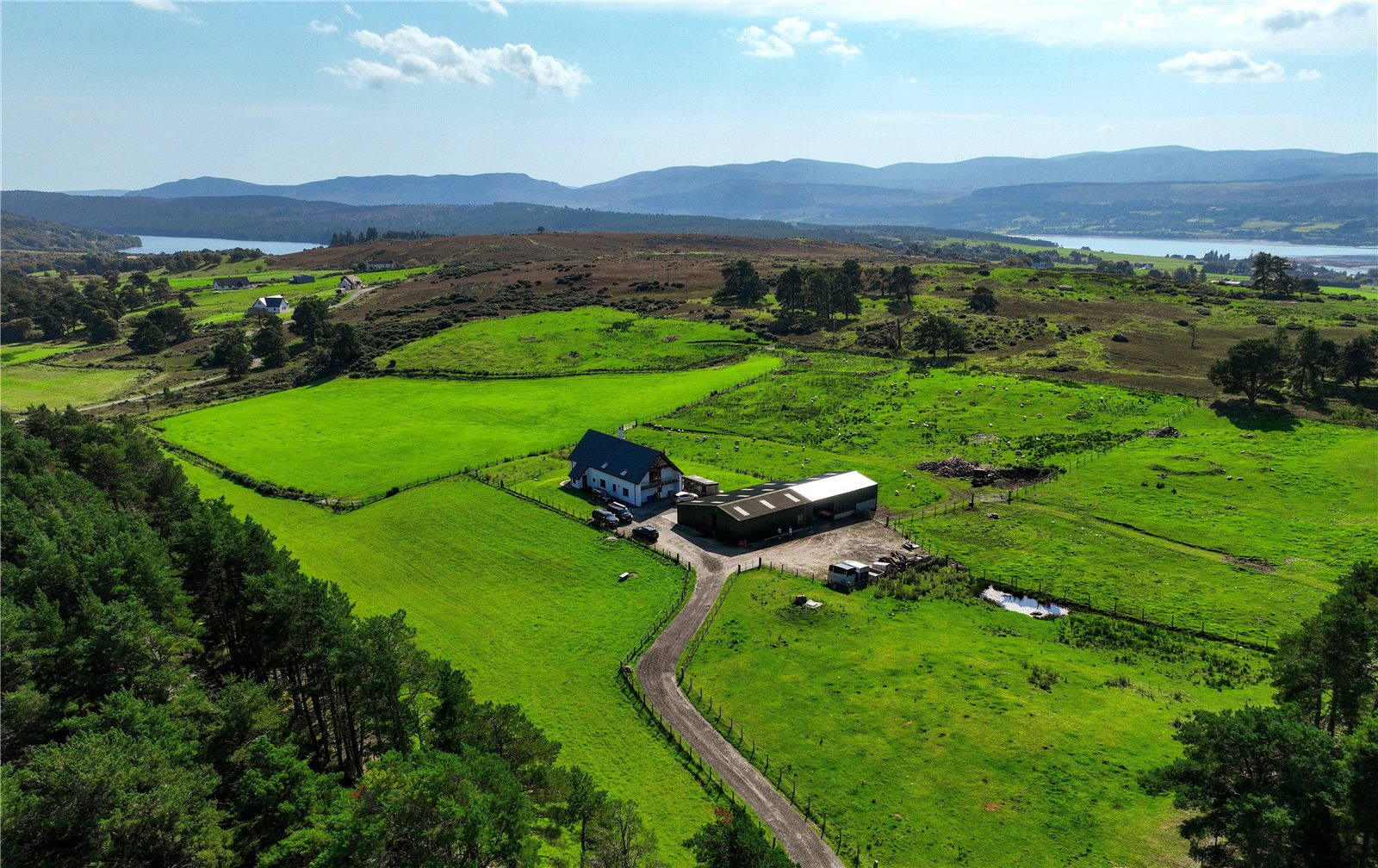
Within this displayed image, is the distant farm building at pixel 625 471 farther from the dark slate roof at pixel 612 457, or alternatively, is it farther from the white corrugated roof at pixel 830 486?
the white corrugated roof at pixel 830 486

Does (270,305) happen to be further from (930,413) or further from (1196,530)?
(1196,530)

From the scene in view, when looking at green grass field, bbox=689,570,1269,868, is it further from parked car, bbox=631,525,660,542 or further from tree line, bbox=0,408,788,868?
parked car, bbox=631,525,660,542

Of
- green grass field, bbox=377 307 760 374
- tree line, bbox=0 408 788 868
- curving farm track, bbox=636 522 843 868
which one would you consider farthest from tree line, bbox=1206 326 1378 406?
tree line, bbox=0 408 788 868

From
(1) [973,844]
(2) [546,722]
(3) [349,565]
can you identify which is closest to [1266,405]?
(1) [973,844]

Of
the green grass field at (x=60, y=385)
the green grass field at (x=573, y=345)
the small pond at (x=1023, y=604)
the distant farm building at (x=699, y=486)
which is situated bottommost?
the small pond at (x=1023, y=604)

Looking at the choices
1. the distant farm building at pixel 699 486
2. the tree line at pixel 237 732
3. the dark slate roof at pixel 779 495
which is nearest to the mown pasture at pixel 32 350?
the tree line at pixel 237 732

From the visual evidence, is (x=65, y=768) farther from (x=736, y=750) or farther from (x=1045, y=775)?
(x=1045, y=775)
